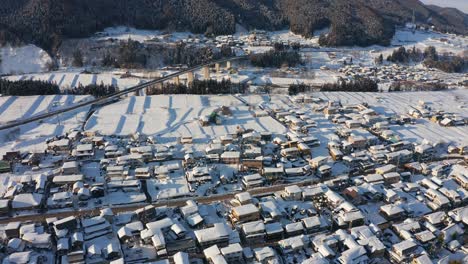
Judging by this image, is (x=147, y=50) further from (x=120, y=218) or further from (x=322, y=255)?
(x=322, y=255)

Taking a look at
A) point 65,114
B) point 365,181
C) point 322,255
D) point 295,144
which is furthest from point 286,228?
point 65,114

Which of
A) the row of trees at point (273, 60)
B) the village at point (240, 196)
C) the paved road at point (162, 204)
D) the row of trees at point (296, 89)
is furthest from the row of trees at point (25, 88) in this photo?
the row of trees at point (273, 60)

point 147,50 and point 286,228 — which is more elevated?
point 147,50

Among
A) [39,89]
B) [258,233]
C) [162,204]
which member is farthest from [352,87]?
[39,89]

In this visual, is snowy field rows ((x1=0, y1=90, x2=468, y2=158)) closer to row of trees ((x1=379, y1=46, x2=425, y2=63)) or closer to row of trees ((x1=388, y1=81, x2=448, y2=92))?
row of trees ((x1=388, y1=81, x2=448, y2=92))

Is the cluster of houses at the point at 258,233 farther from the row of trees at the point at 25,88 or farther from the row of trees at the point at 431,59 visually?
the row of trees at the point at 431,59

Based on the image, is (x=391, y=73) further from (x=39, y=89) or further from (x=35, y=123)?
(x=35, y=123)

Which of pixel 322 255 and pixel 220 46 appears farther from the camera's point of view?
pixel 220 46
